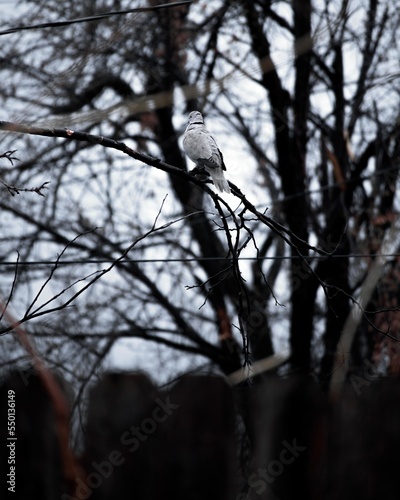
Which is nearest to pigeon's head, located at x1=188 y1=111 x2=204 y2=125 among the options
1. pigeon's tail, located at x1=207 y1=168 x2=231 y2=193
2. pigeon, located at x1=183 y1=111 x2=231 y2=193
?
pigeon, located at x1=183 y1=111 x2=231 y2=193

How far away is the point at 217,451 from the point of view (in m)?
9.05

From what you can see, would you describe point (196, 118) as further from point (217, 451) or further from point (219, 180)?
point (217, 451)

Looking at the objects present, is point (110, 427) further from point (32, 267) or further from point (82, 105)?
point (82, 105)

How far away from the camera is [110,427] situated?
895 centimetres

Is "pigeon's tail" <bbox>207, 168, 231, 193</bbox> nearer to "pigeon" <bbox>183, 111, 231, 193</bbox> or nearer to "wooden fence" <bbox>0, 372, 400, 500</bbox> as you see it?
"pigeon" <bbox>183, 111, 231, 193</bbox>

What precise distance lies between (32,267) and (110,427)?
7.13 ft

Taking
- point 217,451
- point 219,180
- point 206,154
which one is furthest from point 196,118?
point 217,451

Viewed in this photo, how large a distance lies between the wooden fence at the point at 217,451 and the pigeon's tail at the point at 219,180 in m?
4.74

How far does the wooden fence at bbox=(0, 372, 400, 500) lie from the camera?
29.0ft

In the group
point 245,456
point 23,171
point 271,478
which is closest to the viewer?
point 245,456

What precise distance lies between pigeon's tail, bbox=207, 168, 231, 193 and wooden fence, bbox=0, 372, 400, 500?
474cm

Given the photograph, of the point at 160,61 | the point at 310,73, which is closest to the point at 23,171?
the point at 160,61

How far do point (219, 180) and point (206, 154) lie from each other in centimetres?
34

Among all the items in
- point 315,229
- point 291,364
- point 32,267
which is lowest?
point 291,364
